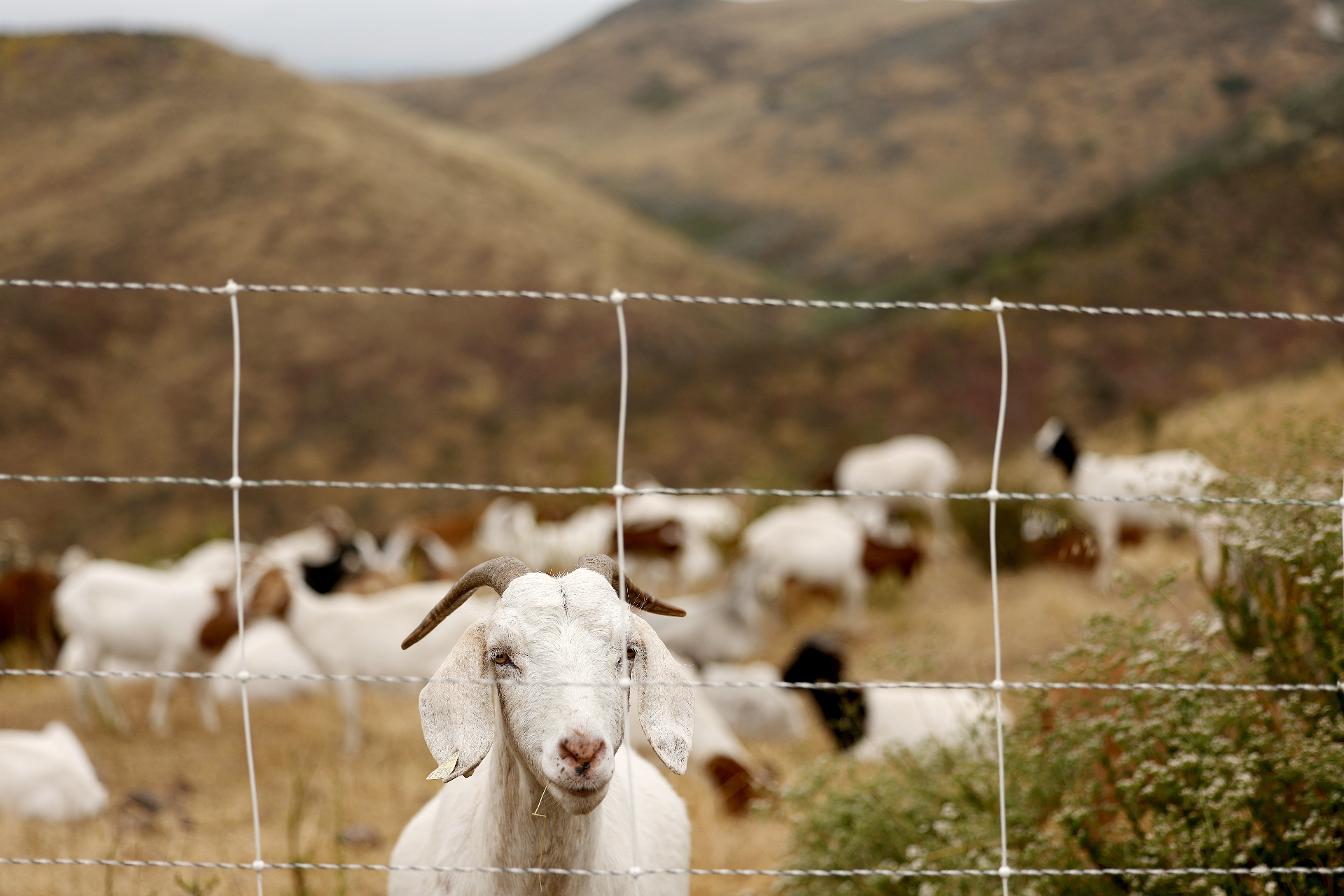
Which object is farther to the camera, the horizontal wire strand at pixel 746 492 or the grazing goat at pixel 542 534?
the grazing goat at pixel 542 534

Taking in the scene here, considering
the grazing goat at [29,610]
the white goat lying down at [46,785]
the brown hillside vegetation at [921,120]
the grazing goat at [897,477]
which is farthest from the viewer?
the brown hillside vegetation at [921,120]

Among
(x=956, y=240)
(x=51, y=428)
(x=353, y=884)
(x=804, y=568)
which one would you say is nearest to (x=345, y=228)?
(x=51, y=428)

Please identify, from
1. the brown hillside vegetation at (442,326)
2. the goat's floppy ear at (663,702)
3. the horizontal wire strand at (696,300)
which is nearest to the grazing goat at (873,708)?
the horizontal wire strand at (696,300)

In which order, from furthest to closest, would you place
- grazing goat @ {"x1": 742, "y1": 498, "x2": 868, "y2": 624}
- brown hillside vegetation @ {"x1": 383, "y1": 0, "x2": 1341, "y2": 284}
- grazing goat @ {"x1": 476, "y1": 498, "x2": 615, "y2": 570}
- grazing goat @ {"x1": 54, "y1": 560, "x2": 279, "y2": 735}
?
brown hillside vegetation @ {"x1": 383, "y1": 0, "x2": 1341, "y2": 284}
grazing goat @ {"x1": 476, "y1": 498, "x2": 615, "y2": 570}
grazing goat @ {"x1": 742, "y1": 498, "x2": 868, "y2": 624}
grazing goat @ {"x1": 54, "y1": 560, "x2": 279, "y2": 735}

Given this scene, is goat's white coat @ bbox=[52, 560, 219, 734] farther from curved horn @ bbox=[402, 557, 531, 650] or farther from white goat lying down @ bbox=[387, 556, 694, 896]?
curved horn @ bbox=[402, 557, 531, 650]

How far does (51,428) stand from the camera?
31.0 metres

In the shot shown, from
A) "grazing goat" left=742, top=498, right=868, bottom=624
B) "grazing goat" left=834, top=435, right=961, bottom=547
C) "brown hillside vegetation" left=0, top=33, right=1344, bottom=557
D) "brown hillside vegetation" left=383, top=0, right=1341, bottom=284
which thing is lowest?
"grazing goat" left=742, top=498, right=868, bottom=624

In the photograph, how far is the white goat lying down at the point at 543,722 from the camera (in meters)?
2.19

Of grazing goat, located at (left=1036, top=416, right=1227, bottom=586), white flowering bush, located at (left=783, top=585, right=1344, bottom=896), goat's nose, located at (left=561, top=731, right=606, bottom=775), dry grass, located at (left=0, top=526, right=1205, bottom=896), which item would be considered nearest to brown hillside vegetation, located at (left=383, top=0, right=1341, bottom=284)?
grazing goat, located at (left=1036, top=416, right=1227, bottom=586)

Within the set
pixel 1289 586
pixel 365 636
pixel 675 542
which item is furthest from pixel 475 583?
→ pixel 675 542

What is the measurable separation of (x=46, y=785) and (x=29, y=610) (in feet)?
12.0

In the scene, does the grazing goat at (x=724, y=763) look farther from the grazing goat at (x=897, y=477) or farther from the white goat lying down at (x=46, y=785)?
the grazing goat at (x=897, y=477)

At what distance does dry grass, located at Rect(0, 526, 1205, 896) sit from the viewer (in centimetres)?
423

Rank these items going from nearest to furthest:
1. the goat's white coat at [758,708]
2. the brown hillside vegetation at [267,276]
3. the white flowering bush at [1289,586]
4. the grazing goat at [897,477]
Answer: the white flowering bush at [1289,586] → the goat's white coat at [758,708] → the grazing goat at [897,477] → the brown hillside vegetation at [267,276]
